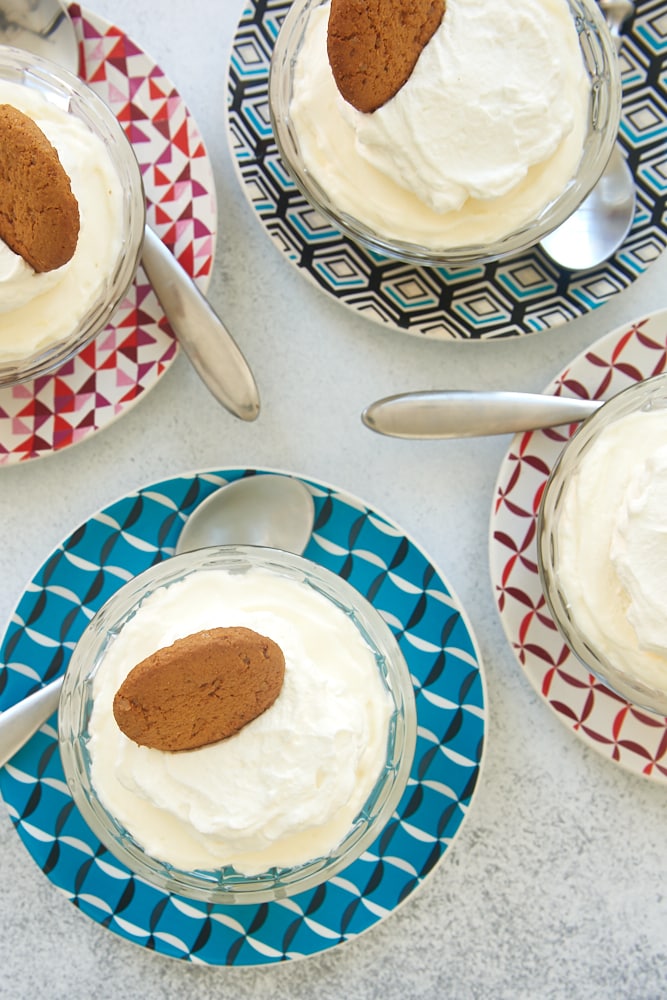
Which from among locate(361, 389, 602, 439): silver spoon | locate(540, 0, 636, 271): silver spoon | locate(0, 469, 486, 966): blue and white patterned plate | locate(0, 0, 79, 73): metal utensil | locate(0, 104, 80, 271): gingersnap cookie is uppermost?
locate(0, 0, 79, 73): metal utensil

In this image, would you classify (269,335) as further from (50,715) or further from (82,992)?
(82,992)

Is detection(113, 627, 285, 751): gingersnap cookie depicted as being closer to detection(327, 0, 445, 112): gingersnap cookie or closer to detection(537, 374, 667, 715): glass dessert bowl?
detection(537, 374, 667, 715): glass dessert bowl

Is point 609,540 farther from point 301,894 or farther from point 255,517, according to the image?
point 301,894

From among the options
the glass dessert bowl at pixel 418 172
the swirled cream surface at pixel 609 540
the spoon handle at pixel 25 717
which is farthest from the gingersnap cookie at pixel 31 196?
the swirled cream surface at pixel 609 540

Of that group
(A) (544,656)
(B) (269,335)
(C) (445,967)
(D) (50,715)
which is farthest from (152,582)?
(C) (445,967)

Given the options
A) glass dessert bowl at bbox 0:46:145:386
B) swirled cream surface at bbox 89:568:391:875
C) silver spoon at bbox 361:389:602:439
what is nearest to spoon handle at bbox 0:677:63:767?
swirled cream surface at bbox 89:568:391:875

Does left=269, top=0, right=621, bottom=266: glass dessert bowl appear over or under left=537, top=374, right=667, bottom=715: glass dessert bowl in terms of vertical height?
over

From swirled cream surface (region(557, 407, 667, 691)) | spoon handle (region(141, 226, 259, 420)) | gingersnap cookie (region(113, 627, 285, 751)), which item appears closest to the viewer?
gingersnap cookie (region(113, 627, 285, 751))
